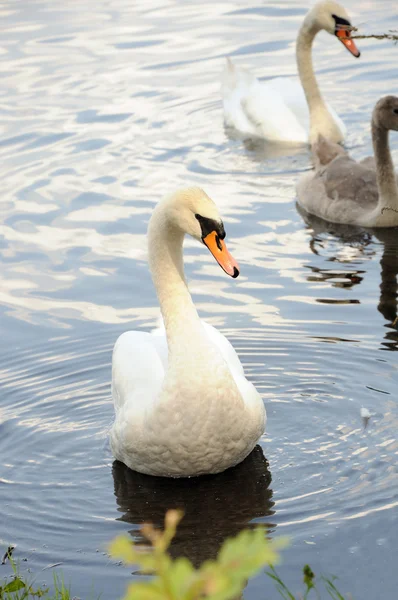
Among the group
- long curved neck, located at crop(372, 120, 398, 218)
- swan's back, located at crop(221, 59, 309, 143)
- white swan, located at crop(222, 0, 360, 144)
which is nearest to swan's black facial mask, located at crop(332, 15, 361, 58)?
white swan, located at crop(222, 0, 360, 144)

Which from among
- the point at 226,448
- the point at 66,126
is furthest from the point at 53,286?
the point at 66,126

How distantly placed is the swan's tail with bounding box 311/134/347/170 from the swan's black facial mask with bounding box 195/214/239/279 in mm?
5980

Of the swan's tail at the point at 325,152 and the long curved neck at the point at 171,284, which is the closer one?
the long curved neck at the point at 171,284

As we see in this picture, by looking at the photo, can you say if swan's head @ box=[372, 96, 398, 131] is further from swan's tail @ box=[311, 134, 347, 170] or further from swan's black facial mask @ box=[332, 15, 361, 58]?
swan's black facial mask @ box=[332, 15, 361, 58]

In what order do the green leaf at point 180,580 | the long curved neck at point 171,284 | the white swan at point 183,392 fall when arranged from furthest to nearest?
the long curved neck at point 171,284
the white swan at point 183,392
the green leaf at point 180,580

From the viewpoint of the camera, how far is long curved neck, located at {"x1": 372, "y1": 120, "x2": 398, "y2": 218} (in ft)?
32.8

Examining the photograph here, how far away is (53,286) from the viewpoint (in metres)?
9.11

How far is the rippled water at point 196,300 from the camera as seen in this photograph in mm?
5363

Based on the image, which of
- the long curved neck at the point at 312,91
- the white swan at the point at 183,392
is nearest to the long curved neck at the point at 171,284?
the white swan at the point at 183,392

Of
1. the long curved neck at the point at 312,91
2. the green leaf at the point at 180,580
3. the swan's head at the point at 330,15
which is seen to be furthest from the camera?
the swan's head at the point at 330,15

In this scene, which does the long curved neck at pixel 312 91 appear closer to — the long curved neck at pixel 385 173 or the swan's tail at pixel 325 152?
the swan's tail at pixel 325 152

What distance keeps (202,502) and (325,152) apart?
6429 millimetres

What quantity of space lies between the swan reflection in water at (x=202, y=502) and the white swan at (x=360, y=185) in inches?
176

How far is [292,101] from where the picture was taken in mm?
14180
